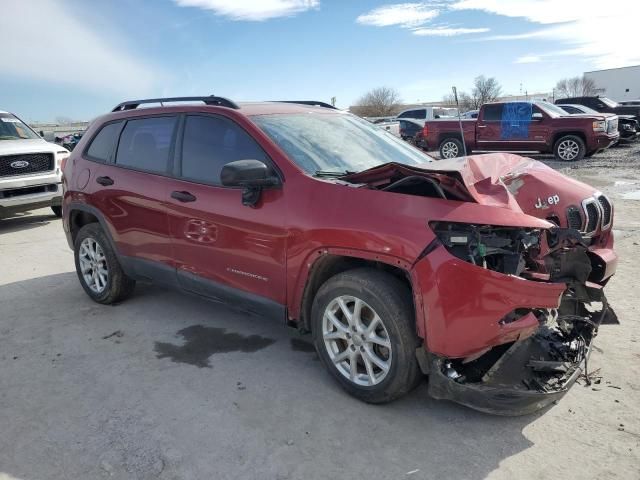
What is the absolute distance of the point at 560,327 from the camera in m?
3.20

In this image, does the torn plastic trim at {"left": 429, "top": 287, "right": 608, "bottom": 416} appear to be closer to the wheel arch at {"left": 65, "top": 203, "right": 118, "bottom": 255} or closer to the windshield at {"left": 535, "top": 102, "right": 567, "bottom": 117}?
the wheel arch at {"left": 65, "top": 203, "right": 118, "bottom": 255}

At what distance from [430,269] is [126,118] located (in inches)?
135

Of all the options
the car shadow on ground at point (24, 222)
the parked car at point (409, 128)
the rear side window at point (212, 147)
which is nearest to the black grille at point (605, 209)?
the rear side window at point (212, 147)

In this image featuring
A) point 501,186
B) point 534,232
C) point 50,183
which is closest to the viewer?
point 534,232

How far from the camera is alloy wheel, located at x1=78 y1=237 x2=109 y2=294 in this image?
196 inches

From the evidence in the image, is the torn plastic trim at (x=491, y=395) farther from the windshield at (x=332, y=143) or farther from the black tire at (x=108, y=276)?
the black tire at (x=108, y=276)

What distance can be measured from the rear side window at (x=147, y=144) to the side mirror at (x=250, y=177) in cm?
114

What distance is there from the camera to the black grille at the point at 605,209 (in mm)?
3775

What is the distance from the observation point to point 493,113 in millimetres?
15953

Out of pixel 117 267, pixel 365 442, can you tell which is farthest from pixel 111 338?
pixel 365 442

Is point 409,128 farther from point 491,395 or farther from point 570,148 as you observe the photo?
point 491,395

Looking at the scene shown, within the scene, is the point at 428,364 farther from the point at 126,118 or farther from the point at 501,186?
A: the point at 126,118

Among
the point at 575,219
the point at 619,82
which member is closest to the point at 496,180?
the point at 575,219

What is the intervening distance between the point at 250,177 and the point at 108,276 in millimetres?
2420
